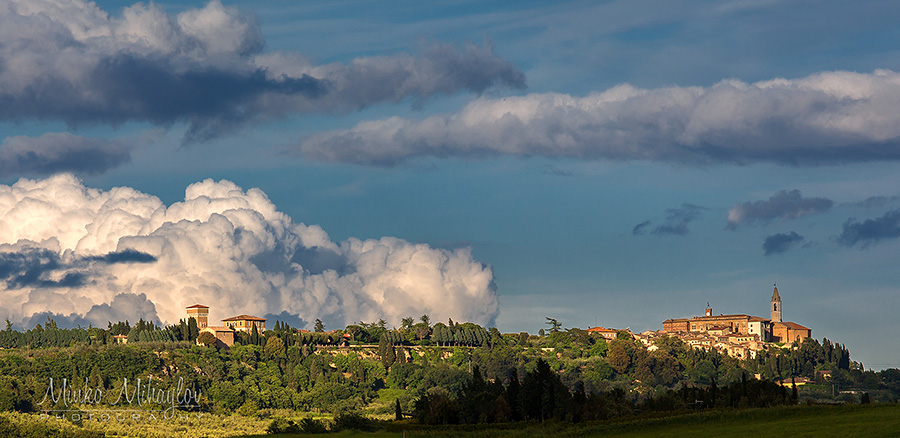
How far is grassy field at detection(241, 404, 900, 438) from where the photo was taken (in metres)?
77.6

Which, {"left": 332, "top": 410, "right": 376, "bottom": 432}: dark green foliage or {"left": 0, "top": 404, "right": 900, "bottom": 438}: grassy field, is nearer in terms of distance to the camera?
{"left": 0, "top": 404, "right": 900, "bottom": 438}: grassy field

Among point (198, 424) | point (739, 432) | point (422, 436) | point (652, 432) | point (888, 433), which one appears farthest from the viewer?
point (198, 424)

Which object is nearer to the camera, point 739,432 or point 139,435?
point 739,432

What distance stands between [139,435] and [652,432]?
108329 mm

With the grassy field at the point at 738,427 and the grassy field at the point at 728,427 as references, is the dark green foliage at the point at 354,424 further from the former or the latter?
the grassy field at the point at 738,427

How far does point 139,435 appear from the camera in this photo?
6845 inches

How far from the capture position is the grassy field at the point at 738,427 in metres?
77.6

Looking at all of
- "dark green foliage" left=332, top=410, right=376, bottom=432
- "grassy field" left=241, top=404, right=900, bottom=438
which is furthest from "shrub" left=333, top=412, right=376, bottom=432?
"grassy field" left=241, top=404, right=900, bottom=438

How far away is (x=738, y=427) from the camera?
87.3 meters

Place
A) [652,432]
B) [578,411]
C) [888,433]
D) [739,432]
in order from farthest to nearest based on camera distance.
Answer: [578,411] → [652,432] → [739,432] → [888,433]

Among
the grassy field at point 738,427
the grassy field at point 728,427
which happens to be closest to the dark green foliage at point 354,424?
the grassy field at point 728,427

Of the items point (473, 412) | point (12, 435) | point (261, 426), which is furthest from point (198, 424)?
point (473, 412)

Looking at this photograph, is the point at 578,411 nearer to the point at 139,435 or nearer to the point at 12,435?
the point at 139,435

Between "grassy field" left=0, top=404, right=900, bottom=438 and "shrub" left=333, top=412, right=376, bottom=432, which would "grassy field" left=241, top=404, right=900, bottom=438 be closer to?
"grassy field" left=0, top=404, right=900, bottom=438
